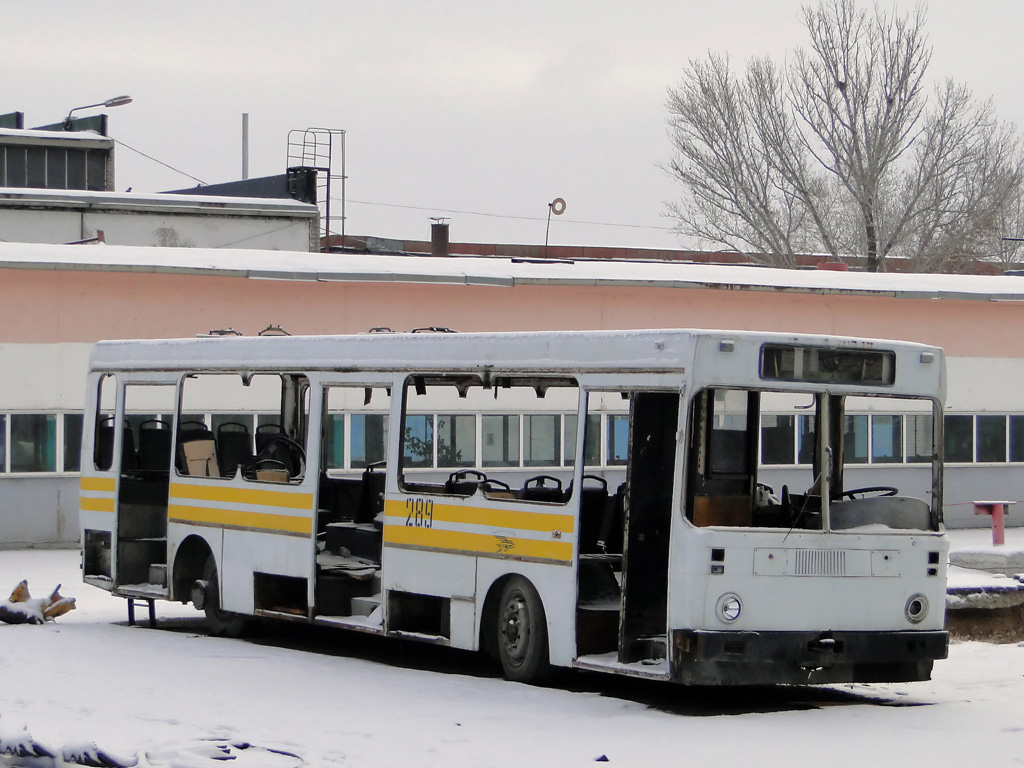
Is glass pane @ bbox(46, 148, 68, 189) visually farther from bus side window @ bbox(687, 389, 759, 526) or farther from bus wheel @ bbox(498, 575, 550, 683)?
bus side window @ bbox(687, 389, 759, 526)

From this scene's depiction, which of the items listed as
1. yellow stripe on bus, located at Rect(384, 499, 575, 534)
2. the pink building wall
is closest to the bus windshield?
yellow stripe on bus, located at Rect(384, 499, 575, 534)

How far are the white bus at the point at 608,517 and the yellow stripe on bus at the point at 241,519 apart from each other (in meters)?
0.02

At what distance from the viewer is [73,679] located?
35.2ft

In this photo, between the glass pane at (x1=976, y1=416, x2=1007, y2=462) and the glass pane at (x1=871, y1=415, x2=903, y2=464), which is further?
the glass pane at (x1=976, y1=416, x2=1007, y2=462)

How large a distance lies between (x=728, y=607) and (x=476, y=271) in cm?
1636

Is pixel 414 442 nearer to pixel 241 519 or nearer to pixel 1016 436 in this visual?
pixel 241 519

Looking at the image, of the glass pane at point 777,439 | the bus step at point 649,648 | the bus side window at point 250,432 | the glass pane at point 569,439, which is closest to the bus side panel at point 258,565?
the bus side window at point 250,432

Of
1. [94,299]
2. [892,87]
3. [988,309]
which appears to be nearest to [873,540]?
[94,299]

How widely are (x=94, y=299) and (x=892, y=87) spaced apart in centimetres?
2970

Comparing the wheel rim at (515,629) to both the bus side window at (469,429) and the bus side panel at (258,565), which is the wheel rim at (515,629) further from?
the bus side panel at (258,565)

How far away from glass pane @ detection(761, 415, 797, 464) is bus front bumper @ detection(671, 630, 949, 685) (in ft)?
4.66

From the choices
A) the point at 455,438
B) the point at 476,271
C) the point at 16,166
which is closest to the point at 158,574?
the point at 455,438

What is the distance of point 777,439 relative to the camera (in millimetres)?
13508

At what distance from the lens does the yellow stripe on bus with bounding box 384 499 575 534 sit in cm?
1126
